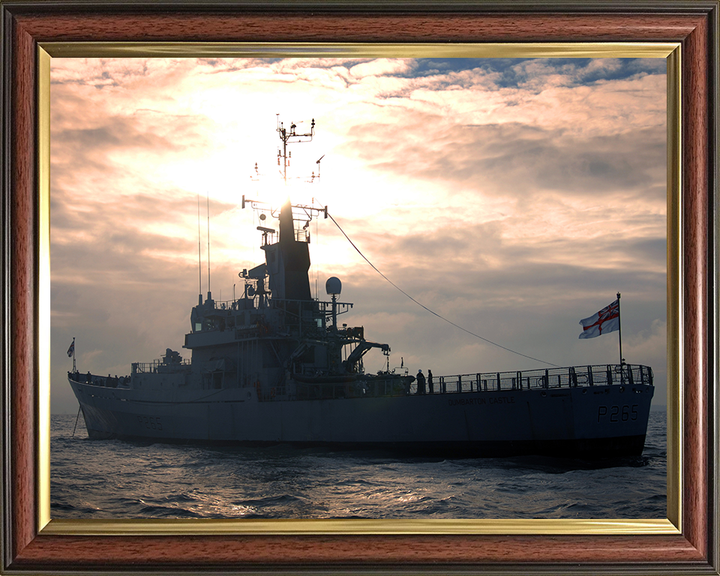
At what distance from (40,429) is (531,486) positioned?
5061mm

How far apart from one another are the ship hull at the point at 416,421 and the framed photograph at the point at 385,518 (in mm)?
11185

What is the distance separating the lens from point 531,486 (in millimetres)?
6195

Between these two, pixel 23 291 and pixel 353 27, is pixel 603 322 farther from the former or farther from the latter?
pixel 23 291

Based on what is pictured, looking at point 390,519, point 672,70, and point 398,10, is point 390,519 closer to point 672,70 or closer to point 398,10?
point 398,10

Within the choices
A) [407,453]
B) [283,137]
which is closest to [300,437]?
[407,453]

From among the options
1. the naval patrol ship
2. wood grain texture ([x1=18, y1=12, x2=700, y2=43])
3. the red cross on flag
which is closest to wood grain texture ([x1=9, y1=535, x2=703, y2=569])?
the red cross on flag

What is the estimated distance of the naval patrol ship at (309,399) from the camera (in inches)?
650

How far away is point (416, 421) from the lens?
18.3m

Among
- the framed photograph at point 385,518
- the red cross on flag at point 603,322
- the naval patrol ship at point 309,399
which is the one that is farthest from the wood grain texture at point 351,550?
the naval patrol ship at point 309,399

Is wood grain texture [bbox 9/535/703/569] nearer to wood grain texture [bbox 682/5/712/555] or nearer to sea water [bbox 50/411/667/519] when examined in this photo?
sea water [bbox 50/411/667/519]

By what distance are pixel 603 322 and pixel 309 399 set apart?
1509cm

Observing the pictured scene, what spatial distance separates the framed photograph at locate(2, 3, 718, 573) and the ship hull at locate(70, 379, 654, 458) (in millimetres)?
11185

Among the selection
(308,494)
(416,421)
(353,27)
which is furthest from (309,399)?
(353,27)

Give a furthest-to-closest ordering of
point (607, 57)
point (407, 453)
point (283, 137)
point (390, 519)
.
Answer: point (407, 453) → point (283, 137) → point (607, 57) → point (390, 519)
